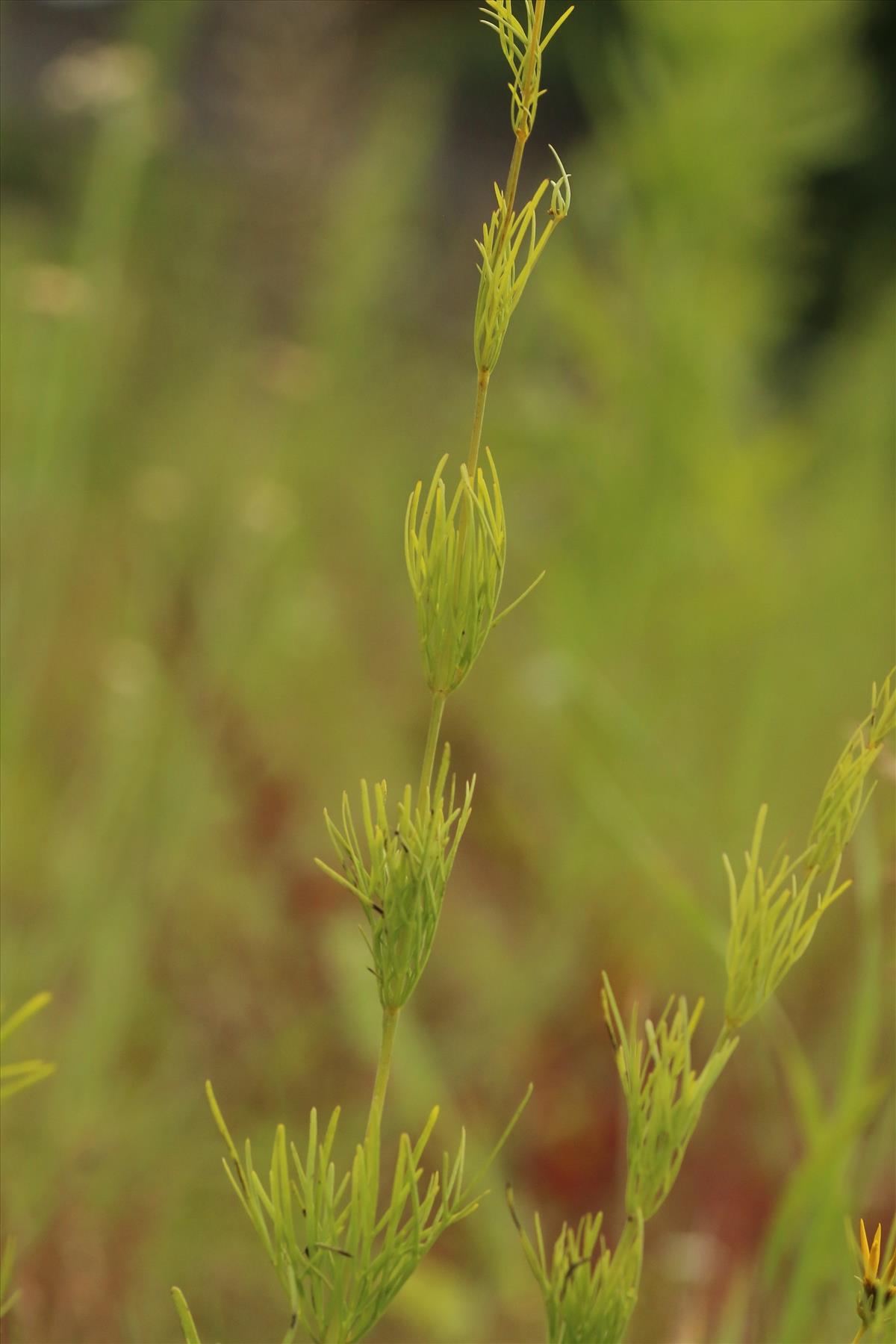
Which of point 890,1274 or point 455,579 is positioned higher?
point 455,579

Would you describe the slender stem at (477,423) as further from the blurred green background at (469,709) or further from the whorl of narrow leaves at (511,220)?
the blurred green background at (469,709)

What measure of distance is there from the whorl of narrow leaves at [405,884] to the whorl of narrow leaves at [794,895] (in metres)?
0.06

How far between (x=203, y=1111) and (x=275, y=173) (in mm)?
1021

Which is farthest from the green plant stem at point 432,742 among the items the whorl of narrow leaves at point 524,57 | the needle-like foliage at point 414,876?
the whorl of narrow leaves at point 524,57

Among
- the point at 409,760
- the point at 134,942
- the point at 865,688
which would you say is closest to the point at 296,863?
the point at 134,942

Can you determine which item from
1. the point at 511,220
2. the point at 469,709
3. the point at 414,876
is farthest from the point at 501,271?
the point at 469,709

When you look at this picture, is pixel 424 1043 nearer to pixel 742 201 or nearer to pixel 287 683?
pixel 287 683

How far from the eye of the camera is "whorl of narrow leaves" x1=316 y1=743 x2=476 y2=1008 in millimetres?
257

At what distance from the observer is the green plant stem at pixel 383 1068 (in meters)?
0.25

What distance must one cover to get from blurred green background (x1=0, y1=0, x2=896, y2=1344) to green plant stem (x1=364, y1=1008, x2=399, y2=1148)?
0.48 feet

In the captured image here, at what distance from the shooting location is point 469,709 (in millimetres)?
1459

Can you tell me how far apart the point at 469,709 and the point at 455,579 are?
1203 mm

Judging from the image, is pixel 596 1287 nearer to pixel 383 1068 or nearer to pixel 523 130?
pixel 383 1068

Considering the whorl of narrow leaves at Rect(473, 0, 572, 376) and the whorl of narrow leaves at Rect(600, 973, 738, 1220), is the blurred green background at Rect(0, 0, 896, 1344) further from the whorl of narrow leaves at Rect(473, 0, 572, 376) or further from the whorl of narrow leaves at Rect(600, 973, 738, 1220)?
the whorl of narrow leaves at Rect(473, 0, 572, 376)
